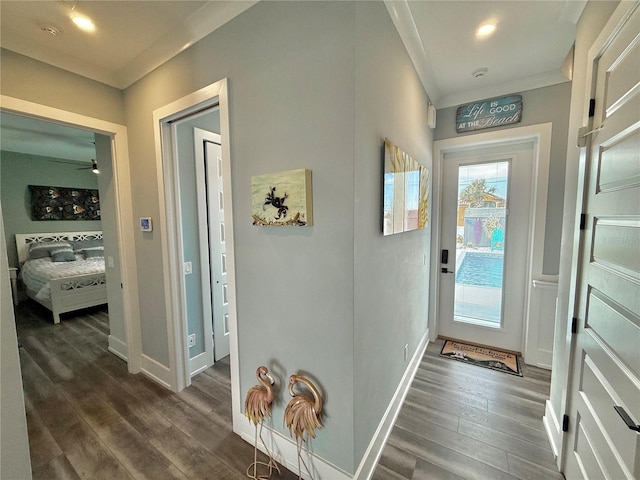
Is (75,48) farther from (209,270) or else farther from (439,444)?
(439,444)

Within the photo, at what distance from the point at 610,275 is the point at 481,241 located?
5.94 ft

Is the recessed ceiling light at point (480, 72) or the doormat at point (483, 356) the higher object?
the recessed ceiling light at point (480, 72)

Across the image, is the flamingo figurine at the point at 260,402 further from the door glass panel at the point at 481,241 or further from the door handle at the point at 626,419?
the door glass panel at the point at 481,241

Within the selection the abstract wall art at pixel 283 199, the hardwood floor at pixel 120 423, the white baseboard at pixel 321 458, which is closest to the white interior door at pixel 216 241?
the hardwood floor at pixel 120 423

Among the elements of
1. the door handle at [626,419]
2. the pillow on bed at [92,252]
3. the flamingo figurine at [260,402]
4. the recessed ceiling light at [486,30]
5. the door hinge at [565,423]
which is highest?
the recessed ceiling light at [486,30]

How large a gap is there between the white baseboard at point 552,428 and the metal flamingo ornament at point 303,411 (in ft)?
4.92

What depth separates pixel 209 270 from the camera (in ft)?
8.35

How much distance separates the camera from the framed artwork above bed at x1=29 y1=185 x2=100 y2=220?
4917mm

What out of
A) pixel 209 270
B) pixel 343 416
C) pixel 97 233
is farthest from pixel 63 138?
pixel 343 416

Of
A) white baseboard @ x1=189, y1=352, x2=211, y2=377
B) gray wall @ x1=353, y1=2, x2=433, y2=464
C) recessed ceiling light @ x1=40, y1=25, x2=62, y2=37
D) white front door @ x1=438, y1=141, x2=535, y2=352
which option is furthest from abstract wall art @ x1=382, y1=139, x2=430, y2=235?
recessed ceiling light @ x1=40, y1=25, x2=62, y2=37

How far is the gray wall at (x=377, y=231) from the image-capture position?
1.26 metres

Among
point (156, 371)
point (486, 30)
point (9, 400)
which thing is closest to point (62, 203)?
point (156, 371)

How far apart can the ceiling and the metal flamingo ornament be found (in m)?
2.09

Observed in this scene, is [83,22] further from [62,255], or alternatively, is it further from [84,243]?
[84,243]
